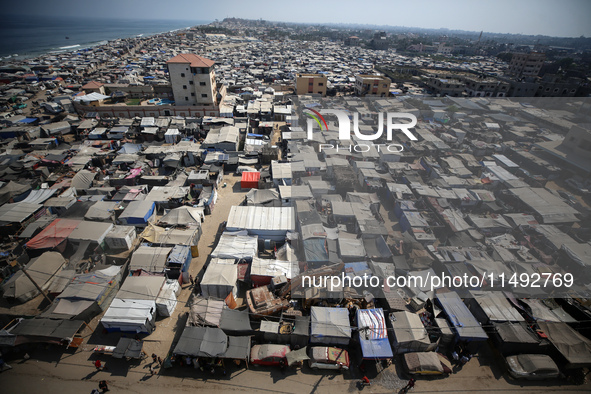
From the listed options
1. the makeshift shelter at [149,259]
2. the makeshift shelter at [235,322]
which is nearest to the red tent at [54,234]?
the makeshift shelter at [149,259]

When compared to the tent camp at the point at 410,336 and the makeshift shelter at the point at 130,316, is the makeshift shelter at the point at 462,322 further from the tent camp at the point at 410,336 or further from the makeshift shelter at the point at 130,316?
the makeshift shelter at the point at 130,316

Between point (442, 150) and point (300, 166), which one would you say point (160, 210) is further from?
point (442, 150)

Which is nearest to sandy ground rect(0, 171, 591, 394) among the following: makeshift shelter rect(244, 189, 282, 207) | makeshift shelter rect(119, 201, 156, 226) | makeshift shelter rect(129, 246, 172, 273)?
makeshift shelter rect(129, 246, 172, 273)

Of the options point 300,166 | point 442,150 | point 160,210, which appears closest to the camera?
point 160,210

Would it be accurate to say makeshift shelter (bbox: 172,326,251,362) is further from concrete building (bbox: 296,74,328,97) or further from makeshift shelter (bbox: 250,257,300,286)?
concrete building (bbox: 296,74,328,97)

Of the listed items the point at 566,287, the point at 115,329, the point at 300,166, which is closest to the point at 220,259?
the point at 115,329

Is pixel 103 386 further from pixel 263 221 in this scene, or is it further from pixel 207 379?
pixel 263 221

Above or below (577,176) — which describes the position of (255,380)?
below
